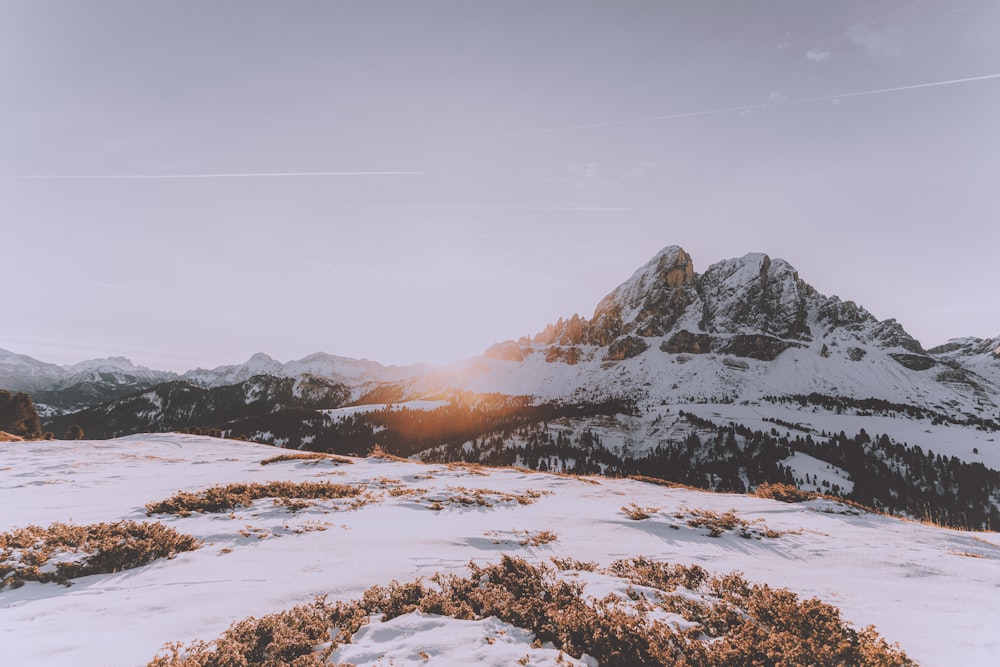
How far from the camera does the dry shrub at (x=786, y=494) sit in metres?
22.1

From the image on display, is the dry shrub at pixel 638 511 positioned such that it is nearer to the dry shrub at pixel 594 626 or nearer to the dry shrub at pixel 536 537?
the dry shrub at pixel 536 537

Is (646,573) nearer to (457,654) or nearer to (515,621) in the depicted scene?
Answer: (515,621)

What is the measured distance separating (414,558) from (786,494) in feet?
71.1

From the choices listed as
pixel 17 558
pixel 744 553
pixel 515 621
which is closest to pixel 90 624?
pixel 17 558

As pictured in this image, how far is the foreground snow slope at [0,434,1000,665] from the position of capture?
22.8 ft

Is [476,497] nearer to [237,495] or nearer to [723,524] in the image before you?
[237,495]

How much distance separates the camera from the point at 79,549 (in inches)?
402

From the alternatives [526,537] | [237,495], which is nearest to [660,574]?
[526,537]

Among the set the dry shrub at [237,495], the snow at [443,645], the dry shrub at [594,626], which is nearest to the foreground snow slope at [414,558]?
the snow at [443,645]

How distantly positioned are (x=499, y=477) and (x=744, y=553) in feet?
55.1

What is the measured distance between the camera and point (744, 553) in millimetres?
13398

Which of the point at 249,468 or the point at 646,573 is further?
the point at 249,468

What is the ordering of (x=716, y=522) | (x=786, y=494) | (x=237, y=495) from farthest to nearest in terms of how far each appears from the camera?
(x=786, y=494)
(x=237, y=495)
(x=716, y=522)

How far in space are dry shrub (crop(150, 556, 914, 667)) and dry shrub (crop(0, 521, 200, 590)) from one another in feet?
18.2
